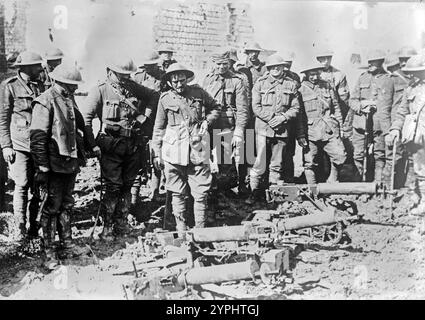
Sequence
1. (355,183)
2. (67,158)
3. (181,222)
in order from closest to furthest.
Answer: (67,158) < (181,222) < (355,183)

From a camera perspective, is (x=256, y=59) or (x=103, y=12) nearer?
(x=103, y=12)

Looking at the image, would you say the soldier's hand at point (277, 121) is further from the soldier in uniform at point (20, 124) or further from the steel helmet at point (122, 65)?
the soldier in uniform at point (20, 124)

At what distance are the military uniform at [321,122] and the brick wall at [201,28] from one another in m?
1.14

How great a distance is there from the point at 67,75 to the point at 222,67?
6.75ft

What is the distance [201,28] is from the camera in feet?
23.8

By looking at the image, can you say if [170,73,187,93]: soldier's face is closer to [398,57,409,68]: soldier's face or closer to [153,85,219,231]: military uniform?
[153,85,219,231]: military uniform

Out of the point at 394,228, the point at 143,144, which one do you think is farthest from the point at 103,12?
the point at 394,228

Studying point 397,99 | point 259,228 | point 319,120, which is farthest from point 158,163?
point 397,99

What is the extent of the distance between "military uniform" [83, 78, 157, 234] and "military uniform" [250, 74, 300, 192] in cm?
155

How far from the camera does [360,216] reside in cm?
714

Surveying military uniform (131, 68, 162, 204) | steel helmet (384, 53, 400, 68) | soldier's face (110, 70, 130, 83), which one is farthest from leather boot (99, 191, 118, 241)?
steel helmet (384, 53, 400, 68)
